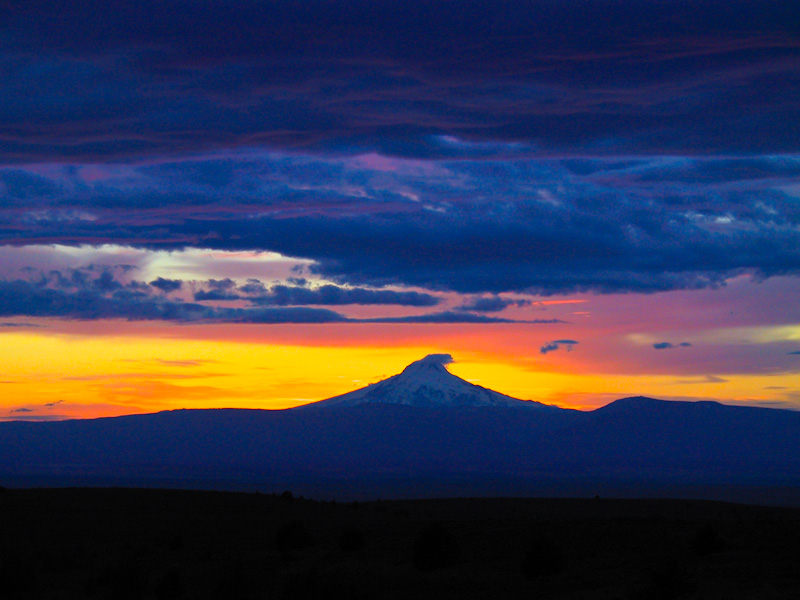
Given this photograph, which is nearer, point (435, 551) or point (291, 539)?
point (435, 551)

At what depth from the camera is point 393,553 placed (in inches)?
1268

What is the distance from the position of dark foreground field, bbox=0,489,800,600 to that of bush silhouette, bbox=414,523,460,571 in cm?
3

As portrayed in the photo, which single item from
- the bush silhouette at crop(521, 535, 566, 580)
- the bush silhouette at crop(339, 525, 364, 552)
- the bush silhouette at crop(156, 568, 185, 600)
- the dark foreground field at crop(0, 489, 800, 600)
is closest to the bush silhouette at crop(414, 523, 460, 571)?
the dark foreground field at crop(0, 489, 800, 600)

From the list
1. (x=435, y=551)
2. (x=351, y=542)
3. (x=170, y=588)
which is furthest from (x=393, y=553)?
(x=170, y=588)

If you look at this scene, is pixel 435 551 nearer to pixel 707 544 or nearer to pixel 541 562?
pixel 541 562

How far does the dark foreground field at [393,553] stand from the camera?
25.2 metres

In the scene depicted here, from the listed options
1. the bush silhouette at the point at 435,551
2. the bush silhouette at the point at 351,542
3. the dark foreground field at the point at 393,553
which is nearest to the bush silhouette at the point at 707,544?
the dark foreground field at the point at 393,553

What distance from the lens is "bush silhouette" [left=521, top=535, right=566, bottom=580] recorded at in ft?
87.4

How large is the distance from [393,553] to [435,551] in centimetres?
331

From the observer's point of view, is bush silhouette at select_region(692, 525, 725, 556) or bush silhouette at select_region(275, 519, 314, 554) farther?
bush silhouette at select_region(275, 519, 314, 554)

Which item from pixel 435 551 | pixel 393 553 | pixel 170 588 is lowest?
pixel 170 588

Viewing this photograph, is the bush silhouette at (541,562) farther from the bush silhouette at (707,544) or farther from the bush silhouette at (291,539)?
the bush silhouette at (291,539)

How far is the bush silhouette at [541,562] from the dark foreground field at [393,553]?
34mm

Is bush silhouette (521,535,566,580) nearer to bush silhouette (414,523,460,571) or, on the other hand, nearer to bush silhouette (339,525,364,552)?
bush silhouette (414,523,460,571)
